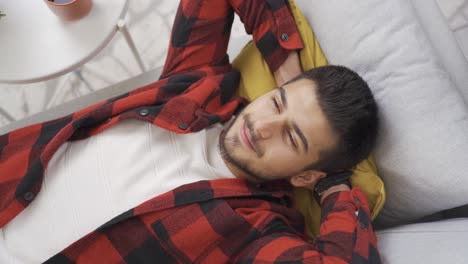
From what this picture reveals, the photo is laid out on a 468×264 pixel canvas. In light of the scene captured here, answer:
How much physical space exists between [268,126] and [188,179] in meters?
0.23

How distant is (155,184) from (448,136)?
2.05 feet

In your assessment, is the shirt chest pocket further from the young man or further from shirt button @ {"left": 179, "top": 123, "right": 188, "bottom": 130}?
shirt button @ {"left": 179, "top": 123, "right": 188, "bottom": 130}

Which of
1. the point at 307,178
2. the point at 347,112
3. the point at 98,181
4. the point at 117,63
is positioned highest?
the point at 117,63

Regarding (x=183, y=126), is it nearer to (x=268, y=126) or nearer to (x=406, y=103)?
(x=268, y=126)

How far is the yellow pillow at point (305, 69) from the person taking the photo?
2.76 ft

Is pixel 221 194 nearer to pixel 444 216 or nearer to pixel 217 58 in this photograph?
pixel 217 58

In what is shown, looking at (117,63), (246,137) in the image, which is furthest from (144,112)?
(117,63)

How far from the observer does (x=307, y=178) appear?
88 centimetres

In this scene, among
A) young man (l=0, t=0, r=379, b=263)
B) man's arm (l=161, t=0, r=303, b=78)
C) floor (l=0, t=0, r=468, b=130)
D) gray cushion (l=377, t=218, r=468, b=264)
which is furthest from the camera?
floor (l=0, t=0, r=468, b=130)

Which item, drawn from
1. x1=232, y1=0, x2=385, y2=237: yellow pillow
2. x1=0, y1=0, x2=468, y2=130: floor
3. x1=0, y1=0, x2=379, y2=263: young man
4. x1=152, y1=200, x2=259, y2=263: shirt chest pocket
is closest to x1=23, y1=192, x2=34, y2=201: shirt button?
x1=0, y1=0, x2=379, y2=263: young man

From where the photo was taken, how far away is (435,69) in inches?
29.5

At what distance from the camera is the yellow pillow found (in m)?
0.84

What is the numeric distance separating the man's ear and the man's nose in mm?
137

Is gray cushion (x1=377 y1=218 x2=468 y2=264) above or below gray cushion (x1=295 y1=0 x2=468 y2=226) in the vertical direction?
below
